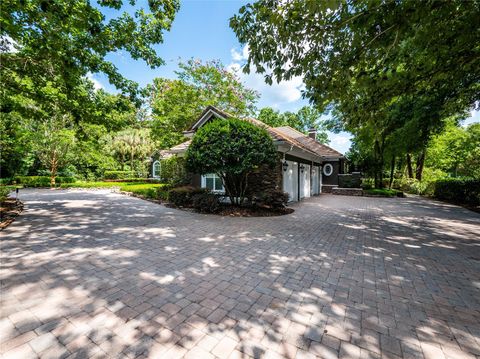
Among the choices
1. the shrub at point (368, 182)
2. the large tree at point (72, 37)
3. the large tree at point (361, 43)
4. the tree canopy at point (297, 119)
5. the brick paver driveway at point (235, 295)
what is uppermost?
the tree canopy at point (297, 119)

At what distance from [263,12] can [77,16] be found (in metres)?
5.49

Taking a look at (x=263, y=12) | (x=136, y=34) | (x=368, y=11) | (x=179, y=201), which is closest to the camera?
(x=368, y=11)

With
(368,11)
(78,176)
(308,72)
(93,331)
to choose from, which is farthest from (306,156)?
(78,176)

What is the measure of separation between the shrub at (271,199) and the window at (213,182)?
3.66 m

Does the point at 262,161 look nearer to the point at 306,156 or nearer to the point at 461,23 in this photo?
the point at 461,23

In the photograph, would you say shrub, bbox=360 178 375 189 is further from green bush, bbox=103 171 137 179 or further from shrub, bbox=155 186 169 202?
green bush, bbox=103 171 137 179

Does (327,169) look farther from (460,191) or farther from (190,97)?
(190,97)

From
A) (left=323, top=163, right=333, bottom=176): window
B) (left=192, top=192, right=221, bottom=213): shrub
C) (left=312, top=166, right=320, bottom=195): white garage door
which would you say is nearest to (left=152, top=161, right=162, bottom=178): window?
(left=312, top=166, right=320, bottom=195): white garage door

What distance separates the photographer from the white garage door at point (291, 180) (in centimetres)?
1249

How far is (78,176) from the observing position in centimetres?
2580

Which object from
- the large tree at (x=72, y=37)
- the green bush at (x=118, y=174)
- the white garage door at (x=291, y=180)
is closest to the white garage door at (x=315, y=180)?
the white garage door at (x=291, y=180)

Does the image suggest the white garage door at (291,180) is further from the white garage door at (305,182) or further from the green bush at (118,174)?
the green bush at (118,174)

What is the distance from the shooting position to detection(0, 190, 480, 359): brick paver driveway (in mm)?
2234

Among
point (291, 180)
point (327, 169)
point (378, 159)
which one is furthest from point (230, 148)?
point (378, 159)
